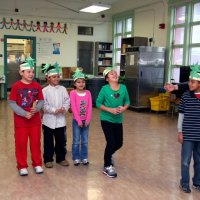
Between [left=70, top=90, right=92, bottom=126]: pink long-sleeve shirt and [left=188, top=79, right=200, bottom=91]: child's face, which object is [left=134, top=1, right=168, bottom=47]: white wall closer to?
[left=70, top=90, right=92, bottom=126]: pink long-sleeve shirt

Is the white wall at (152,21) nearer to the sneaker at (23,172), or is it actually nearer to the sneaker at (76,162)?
the sneaker at (76,162)

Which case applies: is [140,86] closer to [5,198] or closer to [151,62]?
[151,62]

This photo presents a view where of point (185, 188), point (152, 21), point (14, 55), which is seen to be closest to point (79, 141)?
point (185, 188)

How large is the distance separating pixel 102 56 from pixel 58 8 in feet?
7.79

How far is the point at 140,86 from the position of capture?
8.73 meters

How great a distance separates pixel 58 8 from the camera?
11297mm

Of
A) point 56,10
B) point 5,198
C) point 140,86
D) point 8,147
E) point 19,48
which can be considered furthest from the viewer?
point 19,48

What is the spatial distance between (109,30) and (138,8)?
2.13 m

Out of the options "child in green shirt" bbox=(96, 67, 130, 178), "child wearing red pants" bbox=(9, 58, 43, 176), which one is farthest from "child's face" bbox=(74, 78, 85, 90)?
"child wearing red pants" bbox=(9, 58, 43, 176)

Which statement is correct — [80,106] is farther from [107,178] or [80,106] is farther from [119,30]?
[119,30]

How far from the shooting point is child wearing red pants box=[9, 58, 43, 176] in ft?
10.8

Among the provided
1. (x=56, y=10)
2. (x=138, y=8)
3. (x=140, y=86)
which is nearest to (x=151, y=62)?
(x=140, y=86)

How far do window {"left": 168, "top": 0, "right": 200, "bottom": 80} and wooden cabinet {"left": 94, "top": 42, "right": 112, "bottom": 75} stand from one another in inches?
135

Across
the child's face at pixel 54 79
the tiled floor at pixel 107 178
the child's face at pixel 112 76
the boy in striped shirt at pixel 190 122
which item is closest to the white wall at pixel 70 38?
the tiled floor at pixel 107 178
